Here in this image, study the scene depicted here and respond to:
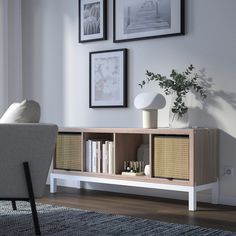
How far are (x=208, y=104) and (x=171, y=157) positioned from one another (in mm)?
608

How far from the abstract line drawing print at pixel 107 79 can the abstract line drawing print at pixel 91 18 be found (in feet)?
1.05

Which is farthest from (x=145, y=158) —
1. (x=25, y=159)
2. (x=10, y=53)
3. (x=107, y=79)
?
(x=10, y=53)

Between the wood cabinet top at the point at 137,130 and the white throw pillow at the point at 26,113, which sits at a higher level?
the white throw pillow at the point at 26,113

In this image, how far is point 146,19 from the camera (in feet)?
14.5

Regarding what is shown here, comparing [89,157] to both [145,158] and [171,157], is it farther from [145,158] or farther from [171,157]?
[171,157]

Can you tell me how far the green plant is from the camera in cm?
406

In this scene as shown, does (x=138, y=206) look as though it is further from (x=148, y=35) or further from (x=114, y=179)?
(x=148, y=35)

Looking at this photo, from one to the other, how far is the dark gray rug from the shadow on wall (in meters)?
1.19

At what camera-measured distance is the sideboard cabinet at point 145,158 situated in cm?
376

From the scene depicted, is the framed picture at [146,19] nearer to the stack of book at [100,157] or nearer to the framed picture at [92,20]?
the framed picture at [92,20]

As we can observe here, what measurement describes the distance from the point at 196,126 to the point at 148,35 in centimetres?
97

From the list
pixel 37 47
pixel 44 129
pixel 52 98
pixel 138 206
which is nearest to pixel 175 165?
pixel 138 206

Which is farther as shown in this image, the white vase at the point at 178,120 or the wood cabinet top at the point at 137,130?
the white vase at the point at 178,120

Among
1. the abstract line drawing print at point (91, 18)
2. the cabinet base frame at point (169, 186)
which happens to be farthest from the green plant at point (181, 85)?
the abstract line drawing print at point (91, 18)
